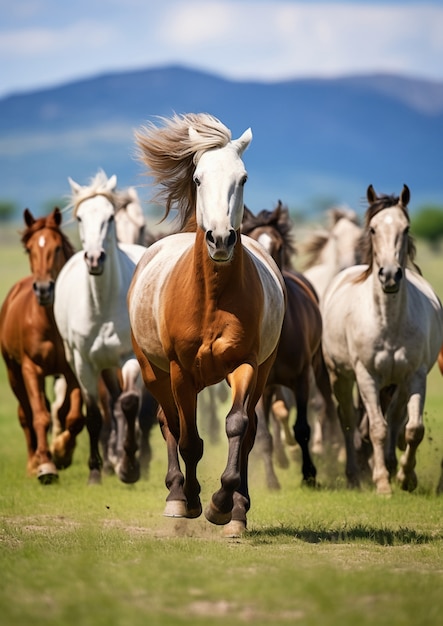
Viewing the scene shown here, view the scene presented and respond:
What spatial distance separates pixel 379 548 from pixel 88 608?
3.10 m

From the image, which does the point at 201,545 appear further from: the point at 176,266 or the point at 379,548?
the point at 176,266

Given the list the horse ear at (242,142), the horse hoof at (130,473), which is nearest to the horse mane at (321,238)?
the horse hoof at (130,473)

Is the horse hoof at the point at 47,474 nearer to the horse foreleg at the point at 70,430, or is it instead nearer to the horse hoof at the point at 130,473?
the horse foreleg at the point at 70,430

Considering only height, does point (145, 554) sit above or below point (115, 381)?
below

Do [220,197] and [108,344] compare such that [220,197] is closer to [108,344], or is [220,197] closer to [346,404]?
[108,344]

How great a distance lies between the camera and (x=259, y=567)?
20.8 ft

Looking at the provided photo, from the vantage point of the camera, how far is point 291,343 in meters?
11.8

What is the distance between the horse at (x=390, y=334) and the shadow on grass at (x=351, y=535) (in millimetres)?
2251

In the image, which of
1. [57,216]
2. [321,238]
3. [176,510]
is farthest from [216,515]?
[321,238]

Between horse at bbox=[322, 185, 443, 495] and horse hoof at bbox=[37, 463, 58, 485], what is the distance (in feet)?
9.54

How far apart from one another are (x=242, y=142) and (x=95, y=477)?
489 centimetres

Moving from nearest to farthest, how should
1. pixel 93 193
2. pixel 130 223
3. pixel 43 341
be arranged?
pixel 93 193 → pixel 43 341 → pixel 130 223

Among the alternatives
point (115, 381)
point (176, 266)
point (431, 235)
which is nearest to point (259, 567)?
point (176, 266)

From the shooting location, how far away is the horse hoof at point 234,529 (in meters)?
8.05
